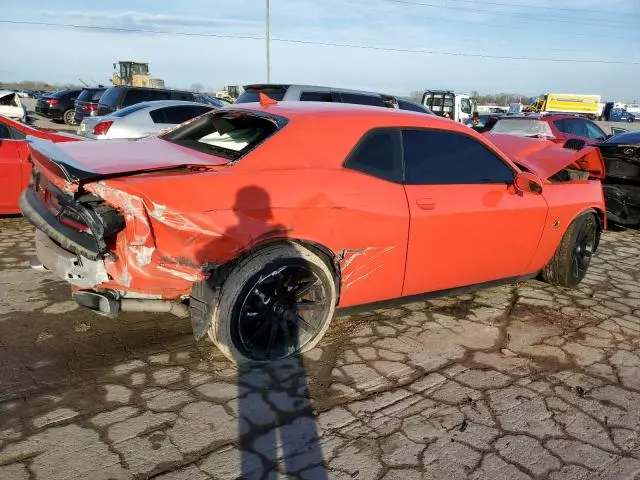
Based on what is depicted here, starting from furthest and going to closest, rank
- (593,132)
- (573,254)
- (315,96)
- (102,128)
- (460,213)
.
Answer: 1. (593,132)
2. (315,96)
3. (102,128)
4. (573,254)
5. (460,213)

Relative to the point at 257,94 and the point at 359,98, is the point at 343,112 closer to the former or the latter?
the point at 257,94

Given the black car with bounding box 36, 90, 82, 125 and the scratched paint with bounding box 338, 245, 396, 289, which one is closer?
the scratched paint with bounding box 338, 245, 396, 289

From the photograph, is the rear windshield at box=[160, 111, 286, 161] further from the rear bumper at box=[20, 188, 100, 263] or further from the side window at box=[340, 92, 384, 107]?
the side window at box=[340, 92, 384, 107]

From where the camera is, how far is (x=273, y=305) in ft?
10.2

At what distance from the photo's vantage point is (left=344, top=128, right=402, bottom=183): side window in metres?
3.32

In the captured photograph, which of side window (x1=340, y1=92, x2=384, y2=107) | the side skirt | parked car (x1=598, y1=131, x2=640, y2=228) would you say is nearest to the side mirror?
the side skirt

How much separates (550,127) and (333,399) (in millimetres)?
9773

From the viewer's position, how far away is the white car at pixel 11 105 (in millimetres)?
15047

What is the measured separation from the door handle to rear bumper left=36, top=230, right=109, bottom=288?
1.96 meters

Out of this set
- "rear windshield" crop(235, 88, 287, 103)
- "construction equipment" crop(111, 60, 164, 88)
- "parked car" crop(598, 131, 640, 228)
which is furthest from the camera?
"construction equipment" crop(111, 60, 164, 88)

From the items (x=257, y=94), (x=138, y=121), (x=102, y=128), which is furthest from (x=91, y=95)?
(x=257, y=94)

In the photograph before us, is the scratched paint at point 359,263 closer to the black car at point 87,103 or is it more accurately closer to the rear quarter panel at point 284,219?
the rear quarter panel at point 284,219

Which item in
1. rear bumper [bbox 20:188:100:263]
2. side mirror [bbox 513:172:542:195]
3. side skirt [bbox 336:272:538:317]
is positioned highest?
side mirror [bbox 513:172:542:195]

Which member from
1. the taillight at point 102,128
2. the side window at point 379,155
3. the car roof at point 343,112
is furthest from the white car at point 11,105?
the side window at point 379,155
